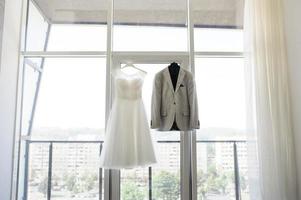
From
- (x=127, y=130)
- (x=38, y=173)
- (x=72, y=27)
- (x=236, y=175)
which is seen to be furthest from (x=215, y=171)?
(x=72, y=27)

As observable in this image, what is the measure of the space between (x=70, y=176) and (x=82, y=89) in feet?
3.16

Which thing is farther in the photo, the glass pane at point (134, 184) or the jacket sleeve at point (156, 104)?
the glass pane at point (134, 184)

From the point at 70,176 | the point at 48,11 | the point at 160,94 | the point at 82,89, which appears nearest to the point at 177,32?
the point at 160,94

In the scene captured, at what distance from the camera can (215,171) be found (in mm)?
2809

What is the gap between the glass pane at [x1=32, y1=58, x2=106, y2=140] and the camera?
2.88 m

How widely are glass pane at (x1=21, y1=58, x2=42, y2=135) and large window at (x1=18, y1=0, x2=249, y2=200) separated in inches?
0.4

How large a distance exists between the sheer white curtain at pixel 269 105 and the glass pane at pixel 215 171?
26 cm

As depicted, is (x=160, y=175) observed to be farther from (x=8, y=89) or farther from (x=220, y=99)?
(x=8, y=89)

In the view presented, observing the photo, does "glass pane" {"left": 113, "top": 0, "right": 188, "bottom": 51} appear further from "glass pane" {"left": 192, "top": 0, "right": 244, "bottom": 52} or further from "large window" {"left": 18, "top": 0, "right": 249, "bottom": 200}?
"glass pane" {"left": 192, "top": 0, "right": 244, "bottom": 52}

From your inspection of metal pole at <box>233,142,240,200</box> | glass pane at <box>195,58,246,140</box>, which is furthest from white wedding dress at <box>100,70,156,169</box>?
metal pole at <box>233,142,240,200</box>

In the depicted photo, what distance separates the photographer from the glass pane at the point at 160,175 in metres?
2.77

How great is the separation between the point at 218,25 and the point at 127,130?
62.2 inches

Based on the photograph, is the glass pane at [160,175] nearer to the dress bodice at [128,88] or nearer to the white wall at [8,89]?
the dress bodice at [128,88]

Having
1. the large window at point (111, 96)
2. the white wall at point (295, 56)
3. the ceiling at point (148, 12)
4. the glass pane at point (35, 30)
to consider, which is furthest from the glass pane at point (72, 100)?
the white wall at point (295, 56)
